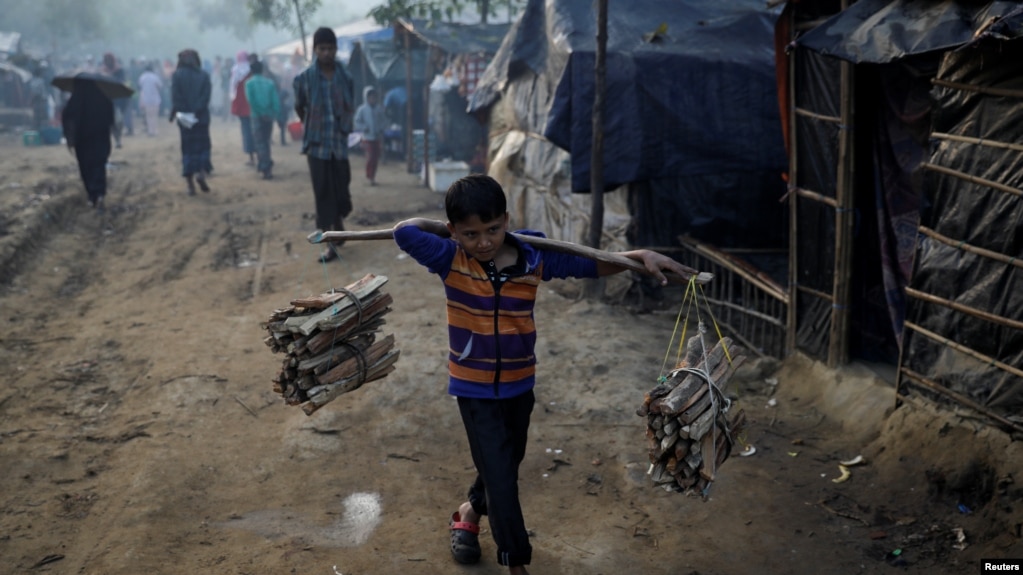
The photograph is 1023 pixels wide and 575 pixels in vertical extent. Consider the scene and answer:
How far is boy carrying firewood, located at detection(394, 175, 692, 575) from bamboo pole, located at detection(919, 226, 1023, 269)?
2.07 m

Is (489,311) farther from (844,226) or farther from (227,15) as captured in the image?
(227,15)

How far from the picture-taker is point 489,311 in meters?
3.19

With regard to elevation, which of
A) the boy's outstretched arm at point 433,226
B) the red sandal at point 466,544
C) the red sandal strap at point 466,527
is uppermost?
the boy's outstretched arm at point 433,226

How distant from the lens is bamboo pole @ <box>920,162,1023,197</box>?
158 inches

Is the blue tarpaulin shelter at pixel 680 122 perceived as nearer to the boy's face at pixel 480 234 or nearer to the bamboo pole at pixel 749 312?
the bamboo pole at pixel 749 312

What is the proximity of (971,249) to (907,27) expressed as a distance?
117 centimetres

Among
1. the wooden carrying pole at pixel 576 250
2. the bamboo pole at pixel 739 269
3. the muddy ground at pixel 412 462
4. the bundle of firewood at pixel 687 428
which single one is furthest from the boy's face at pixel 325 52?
the bundle of firewood at pixel 687 428

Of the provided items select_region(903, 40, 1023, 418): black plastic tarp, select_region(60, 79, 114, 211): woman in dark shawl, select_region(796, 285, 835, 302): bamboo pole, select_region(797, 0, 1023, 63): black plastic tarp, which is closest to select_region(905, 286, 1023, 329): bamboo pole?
select_region(903, 40, 1023, 418): black plastic tarp

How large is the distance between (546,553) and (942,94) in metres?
3.06

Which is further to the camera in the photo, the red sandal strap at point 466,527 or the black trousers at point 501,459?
the red sandal strap at point 466,527

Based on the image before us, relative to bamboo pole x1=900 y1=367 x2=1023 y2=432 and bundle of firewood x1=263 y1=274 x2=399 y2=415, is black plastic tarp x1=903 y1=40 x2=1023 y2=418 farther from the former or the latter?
bundle of firewood x1=263 y1=274 x2=399 y2=415

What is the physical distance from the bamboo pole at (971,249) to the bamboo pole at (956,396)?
0.75 meters

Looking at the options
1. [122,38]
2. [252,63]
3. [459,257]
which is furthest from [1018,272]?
[122,38]

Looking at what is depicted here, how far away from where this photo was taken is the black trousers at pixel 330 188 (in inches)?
352
